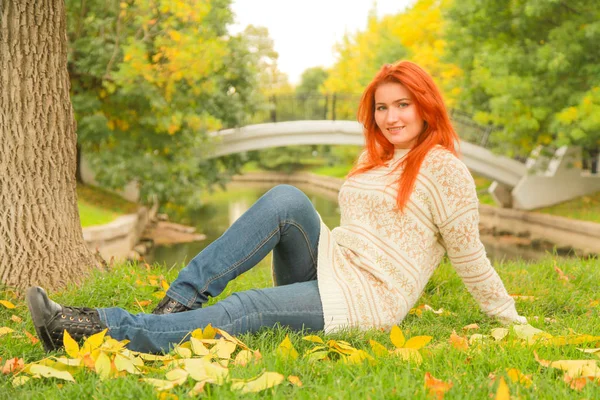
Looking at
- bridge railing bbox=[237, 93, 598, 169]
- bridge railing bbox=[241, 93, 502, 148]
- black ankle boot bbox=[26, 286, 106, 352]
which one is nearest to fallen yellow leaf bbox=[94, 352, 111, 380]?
black ankle boot bbox=[26, 286, 106, 352]

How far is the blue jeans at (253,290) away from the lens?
2037 millimetres

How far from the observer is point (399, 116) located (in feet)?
7.70

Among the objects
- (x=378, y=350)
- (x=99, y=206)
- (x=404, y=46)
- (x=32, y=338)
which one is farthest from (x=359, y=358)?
(x=404, y=46)

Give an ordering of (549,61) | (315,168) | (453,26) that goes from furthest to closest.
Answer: (315,168) → (453,26) → (549,61)

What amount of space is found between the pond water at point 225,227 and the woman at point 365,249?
3006 mm

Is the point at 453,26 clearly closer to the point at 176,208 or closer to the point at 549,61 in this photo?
the point at 549,61

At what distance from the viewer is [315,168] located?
35812 mm

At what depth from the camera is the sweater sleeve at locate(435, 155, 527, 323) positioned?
2158 millimetres

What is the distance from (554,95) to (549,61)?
2.37 ft

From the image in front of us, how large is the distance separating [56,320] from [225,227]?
1175 centimetres

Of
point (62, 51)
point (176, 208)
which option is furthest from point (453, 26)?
point (62, 51)

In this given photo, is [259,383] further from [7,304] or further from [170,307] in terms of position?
[7,304]

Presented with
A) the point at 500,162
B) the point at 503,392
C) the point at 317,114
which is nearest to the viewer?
the point at 503,392

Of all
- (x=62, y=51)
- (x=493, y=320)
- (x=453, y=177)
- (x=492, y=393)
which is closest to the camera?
(x=492, y=393)
